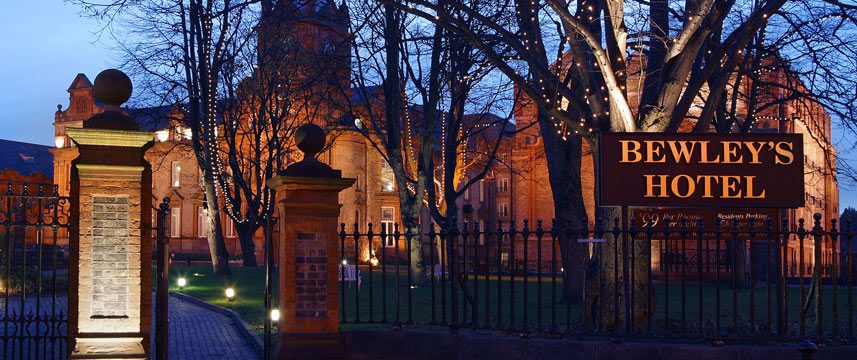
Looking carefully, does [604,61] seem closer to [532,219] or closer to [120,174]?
[120,174]

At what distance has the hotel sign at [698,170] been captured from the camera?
905cm

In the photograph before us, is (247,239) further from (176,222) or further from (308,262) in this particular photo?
(308,262)

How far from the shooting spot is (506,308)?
1738cm

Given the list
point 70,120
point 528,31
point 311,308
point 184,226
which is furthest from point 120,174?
point 70,120

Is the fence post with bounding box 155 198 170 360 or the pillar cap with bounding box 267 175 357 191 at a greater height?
the pillar cap with bounding box 267 175 357 191

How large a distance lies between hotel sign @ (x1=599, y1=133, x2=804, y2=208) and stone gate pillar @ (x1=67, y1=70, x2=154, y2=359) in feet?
15.7

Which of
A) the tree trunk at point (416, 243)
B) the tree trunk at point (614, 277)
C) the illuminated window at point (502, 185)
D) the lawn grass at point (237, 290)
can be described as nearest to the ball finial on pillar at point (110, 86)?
the tree trunk at point (614, 277)

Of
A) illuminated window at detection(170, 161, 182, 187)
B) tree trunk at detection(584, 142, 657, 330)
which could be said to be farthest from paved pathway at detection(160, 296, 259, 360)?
illuminated window at detection(170, 161, 182, 187)

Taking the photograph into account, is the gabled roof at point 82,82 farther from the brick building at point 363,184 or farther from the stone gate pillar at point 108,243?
the stone gate pillar at point 108,243

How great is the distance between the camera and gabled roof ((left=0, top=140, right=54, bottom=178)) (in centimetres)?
6981

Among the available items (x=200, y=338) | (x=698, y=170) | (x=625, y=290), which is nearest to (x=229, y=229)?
(x=200, y=338)

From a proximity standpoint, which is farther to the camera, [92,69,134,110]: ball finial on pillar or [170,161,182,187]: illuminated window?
[170,161,182,187]: illuminated window

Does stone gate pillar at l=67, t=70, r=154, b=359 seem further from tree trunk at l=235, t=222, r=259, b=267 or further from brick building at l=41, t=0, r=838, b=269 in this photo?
brick building at l=41, t=0, r=838, b=269

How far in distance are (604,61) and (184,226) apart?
49802 mm
